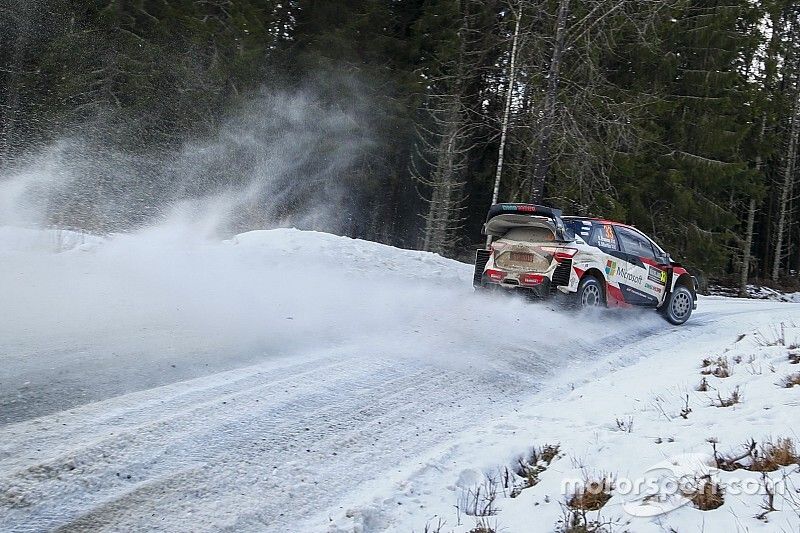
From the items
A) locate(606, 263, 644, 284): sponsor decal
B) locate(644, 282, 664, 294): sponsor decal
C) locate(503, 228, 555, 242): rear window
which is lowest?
locate(644, 282, 664, 294): sponsor decal

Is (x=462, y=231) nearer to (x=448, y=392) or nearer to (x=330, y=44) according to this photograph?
(x=330, y=44)

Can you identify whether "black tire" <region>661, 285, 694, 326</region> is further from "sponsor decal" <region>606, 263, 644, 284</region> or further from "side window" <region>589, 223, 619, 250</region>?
"side window" <region>589, 223, 619, 250</region>

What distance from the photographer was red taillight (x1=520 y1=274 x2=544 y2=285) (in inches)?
415

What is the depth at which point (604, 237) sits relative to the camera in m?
11.3

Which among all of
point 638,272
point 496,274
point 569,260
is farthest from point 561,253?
point 638,272

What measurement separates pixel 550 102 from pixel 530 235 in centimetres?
550

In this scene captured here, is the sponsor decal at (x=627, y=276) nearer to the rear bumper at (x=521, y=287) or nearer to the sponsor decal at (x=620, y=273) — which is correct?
the sponsor decal at (x=620, y=273)

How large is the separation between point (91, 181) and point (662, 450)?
1762 cm

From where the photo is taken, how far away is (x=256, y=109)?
76.1ft

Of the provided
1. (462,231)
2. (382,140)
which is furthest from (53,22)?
(462,231)

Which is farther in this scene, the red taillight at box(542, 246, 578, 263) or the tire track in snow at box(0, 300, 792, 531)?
the red taillight at box(542, 246, 578, 263)

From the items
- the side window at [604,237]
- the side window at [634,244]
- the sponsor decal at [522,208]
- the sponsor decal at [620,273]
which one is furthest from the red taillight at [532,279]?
the side window at [634,244]

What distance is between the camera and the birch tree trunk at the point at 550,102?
50.6 feet

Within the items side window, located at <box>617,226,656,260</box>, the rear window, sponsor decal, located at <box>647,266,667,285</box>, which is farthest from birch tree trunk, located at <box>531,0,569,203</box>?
the rear window
